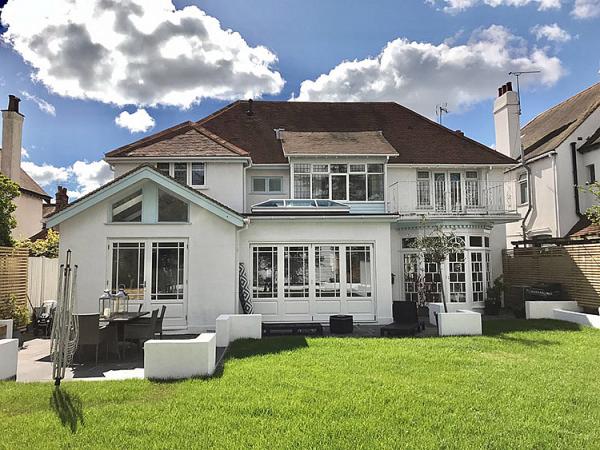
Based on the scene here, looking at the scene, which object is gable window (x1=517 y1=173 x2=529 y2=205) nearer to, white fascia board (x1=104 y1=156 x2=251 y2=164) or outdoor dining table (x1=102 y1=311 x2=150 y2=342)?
white fascia board (x1=104 y1=156 x2=251 y2=164)

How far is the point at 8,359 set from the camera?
8.44m

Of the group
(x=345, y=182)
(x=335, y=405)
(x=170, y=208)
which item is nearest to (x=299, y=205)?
(x=345, y=182)

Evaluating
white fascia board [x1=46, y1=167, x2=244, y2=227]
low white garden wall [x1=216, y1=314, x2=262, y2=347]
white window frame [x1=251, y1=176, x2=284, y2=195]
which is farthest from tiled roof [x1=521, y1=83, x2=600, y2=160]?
low white garden wall [x1=216, y1=314, x2=262, y2=347]

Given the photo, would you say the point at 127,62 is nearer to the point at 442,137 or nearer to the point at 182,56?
the point at 182,56

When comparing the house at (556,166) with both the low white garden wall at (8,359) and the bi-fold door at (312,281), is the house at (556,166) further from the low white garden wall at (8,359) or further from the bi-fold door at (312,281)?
the low white garden wall at (8,359)

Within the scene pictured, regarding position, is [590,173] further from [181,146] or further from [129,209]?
[129,209]

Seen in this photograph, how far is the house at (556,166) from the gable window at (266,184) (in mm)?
11981

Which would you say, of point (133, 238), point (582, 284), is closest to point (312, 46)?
point (133, 238)

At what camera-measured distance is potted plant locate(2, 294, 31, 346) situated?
13359mm

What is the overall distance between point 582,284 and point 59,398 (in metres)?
16.1

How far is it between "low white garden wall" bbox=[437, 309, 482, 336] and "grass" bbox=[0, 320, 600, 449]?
2.73 meters

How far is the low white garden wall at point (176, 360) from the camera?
325 inches

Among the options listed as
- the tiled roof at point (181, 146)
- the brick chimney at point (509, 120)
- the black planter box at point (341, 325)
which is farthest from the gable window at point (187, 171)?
the brick chimney at point (509, 120)

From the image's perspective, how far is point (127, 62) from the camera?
14328mm
